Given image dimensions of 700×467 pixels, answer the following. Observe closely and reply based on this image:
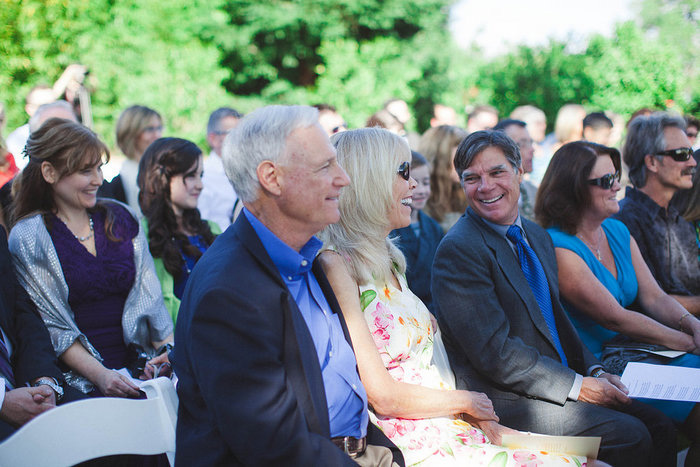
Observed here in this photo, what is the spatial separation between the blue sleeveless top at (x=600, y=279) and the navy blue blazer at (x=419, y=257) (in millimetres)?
1096

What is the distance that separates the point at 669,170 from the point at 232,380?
3649 mm

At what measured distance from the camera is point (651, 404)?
302cm

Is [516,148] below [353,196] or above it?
above

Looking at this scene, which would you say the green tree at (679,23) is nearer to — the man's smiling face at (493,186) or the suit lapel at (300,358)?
the man's smiling face at (493,186)

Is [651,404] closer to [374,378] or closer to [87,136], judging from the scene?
[374,378]

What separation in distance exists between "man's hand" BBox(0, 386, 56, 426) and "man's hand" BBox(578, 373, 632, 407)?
2287 mm

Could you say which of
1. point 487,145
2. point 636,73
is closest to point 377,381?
point 487,145

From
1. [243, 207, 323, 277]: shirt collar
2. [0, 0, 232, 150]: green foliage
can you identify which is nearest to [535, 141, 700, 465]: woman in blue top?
[243, 207, 323, 277]: shirt collar

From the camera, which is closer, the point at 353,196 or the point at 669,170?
the point at 353,196

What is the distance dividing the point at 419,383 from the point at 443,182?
10.2 ft

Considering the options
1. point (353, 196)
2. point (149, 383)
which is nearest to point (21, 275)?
point (149, 383)

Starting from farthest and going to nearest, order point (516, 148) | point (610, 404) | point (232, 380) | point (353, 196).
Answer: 1. point (516, 148)
2. point (610, 404)
3. point (353, 196)
4. point (232, 380)

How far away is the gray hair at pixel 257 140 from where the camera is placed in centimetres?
187

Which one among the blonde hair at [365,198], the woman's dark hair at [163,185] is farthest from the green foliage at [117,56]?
the blonde hair at [365,198]
